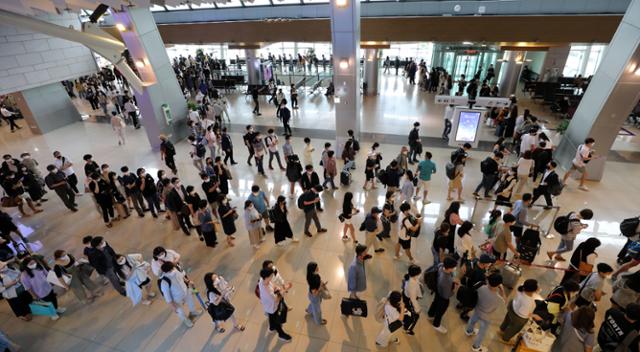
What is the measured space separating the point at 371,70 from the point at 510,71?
7.35 metres

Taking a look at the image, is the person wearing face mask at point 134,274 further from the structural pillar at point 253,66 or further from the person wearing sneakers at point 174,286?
the structural pillar at point 253,66

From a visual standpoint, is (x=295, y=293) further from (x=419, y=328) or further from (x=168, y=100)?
(x=168, y=100)

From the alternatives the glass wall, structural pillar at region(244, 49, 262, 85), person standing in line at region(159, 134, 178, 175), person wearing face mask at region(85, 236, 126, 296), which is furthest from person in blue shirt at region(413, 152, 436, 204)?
the glass wall

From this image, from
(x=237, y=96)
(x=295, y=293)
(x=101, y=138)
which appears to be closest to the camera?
(x=295, y=293)

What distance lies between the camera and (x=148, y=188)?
790 centimetres

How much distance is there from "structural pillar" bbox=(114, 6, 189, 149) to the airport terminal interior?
7cm

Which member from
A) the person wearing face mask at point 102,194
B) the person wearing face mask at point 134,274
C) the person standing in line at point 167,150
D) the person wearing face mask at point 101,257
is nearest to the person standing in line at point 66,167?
the person wearing face mask at point 102,194

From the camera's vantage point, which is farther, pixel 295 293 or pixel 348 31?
pixel 348 31

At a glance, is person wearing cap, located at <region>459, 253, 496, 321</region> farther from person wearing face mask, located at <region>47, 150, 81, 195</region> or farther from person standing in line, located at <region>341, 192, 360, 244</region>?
person wearing face mask, located at <region>47, 150, 81, 195</region>

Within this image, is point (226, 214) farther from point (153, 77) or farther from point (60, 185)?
point (153, 77)

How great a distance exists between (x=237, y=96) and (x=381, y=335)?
1796 centimetres

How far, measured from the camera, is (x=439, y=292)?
4824 millimetres

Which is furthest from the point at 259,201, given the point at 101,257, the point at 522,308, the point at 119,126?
the point at 119,126

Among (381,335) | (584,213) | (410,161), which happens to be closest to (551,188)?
(584,213)
